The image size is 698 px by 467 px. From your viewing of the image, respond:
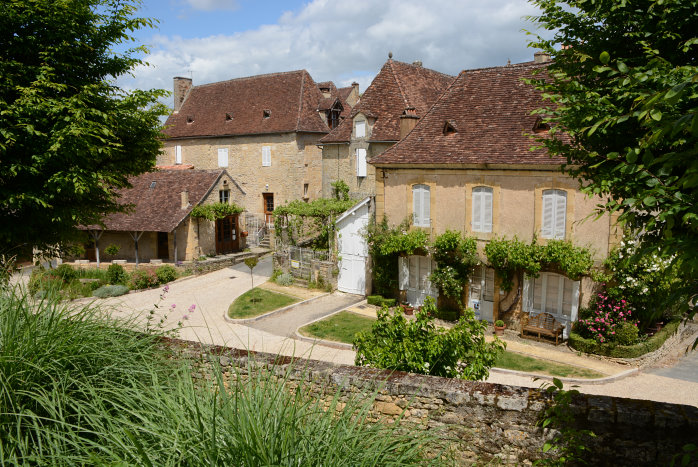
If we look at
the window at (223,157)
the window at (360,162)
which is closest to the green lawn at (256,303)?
the window at (360,162)

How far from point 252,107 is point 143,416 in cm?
3167

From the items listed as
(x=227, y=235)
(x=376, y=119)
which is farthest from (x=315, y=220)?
(x=227, y=235)

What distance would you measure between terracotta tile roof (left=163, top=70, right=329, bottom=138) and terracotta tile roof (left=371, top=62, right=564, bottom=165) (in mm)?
14161

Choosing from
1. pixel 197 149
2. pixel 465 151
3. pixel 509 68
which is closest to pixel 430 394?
pixel 465 151

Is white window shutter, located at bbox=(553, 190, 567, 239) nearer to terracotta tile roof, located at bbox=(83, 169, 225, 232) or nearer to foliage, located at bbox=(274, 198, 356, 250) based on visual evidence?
foliage, located at bbox=(274, 198, 356, 250)

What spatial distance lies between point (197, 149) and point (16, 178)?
26.1 metres

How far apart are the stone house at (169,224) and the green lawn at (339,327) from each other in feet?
36.0

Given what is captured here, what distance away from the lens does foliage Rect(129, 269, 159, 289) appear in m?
21.8

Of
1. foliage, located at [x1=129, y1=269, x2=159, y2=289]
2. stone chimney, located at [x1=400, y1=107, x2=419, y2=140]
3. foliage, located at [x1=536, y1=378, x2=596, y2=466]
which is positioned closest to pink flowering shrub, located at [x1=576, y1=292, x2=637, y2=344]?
stone chimney, located at [x1=400, y1=107, x2=419, y2=140]

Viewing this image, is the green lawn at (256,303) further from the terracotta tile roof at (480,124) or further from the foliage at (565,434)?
the foliage at (565,434)

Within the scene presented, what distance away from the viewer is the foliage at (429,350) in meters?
7.20

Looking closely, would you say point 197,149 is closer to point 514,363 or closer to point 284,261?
point 284,261

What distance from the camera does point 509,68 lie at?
59.9 ft

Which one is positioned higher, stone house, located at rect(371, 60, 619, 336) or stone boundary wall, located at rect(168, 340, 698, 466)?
stone house, located at rect(371, 60, 619, 336)
